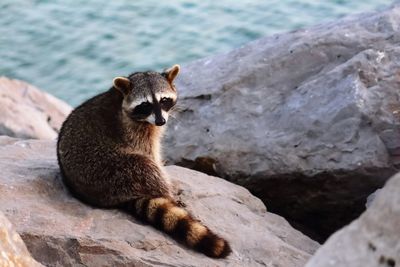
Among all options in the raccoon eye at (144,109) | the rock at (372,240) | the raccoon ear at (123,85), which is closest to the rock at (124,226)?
the raccoon eye at (144,109)

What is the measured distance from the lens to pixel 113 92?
5.49m

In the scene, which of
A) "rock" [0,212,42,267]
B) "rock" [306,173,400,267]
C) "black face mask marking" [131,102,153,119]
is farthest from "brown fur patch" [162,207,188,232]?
"rock" [306,173,400,267]

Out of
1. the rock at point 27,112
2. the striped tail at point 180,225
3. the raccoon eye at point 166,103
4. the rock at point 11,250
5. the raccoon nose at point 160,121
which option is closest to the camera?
the rock at point 11,250

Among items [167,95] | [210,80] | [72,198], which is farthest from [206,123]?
[72,198]

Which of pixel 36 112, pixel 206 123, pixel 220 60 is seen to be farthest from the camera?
pixel 36 112

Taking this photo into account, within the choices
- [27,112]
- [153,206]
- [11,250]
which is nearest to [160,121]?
[153,206]

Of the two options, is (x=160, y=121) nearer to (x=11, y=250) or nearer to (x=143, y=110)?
(x=143, y=110)

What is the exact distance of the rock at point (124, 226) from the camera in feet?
14.5

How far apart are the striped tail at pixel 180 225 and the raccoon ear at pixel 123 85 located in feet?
2.59

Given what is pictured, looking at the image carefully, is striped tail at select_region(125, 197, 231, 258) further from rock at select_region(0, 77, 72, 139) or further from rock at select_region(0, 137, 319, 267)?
rock at select_region(0, 77, 72, 139)

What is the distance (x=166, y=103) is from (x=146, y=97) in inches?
6.1

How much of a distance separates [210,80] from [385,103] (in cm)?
146

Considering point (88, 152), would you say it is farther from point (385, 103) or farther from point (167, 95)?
point (385, 103)

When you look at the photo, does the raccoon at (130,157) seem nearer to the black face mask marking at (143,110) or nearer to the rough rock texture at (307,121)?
the black face mask marking at (143,110)
